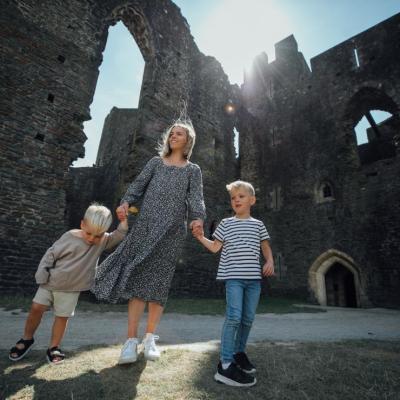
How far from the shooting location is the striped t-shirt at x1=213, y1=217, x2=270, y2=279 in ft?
7.05

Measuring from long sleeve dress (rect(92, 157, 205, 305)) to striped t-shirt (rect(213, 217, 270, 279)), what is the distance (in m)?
0.30

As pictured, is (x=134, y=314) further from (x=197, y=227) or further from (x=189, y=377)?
(x=197, y=227)

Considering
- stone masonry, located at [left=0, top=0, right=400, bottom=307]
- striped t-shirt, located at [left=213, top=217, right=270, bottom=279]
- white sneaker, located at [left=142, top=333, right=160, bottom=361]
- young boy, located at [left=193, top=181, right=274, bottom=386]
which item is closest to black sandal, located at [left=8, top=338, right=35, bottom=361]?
white sneaker, located at [left=142, top=333, right=160, bottom=361]

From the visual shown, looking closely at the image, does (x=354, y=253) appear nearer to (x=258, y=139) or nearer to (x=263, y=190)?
(x=263, y=190)

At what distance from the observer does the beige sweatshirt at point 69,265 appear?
2172 mm

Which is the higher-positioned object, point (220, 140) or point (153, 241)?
point (220, 140)

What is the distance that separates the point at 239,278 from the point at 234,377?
2.10 ft

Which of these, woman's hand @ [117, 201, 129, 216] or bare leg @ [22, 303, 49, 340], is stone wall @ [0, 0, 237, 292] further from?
woman's hand @ [117, 201, 129, 216]

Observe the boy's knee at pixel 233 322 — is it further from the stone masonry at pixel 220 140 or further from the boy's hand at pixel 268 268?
the stone masonry at pixel 220 140

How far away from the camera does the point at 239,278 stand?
2.11m

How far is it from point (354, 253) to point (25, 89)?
11183 mm

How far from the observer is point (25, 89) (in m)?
6.89

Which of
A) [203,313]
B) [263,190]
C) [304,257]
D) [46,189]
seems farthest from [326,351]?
[263,190]

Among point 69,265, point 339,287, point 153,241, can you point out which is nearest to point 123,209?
point 153,241
